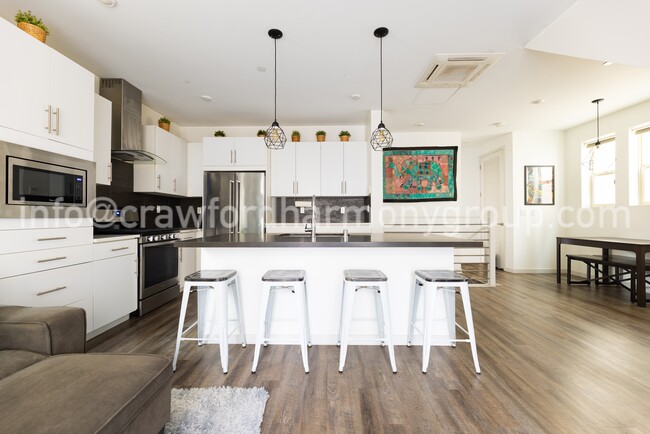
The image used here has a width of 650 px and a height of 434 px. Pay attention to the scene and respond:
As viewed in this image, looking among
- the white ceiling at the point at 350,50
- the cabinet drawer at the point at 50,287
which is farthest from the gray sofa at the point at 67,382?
the white ceiling at the point at 350,50

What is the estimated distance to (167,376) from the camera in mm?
1353

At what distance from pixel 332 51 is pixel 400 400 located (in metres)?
2.95

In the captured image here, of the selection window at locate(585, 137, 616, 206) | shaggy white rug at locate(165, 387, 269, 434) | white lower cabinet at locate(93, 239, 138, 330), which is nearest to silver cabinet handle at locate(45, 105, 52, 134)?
white lower cabinet at locate(93, 239, 138, 330)

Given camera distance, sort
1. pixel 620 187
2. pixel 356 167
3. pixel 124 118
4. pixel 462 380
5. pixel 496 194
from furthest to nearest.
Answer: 1. pixel 496 194
2. pixel 356 167
3. pixel 620 187
4. pixel 124 118
5. pixel 462 380

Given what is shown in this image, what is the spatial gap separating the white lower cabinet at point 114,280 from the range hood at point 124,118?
1.15 meters

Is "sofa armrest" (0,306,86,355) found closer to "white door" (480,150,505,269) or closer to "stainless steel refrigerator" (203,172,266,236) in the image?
"stainless steel refrigerator" (203,172,266,236)

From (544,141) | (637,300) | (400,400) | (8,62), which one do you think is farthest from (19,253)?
(544,141)

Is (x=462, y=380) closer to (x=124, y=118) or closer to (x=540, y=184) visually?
(x=124, y=118)

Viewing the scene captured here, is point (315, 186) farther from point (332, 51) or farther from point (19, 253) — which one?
point (19, 253)

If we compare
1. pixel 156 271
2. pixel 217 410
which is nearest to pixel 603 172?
pixel 217 410

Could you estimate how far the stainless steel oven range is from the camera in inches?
128

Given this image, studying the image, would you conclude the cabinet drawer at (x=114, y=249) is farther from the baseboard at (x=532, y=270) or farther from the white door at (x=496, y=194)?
the baseboard at (x=532, y=270)

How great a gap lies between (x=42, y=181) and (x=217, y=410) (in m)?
2.11

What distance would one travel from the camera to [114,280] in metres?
2.86
